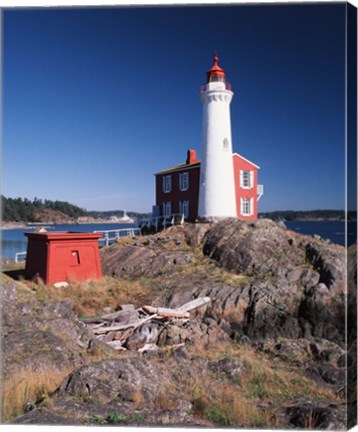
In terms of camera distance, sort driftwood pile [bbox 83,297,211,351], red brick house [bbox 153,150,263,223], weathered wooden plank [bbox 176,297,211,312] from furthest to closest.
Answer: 1. red brick house [bbox 153,150,263,223]
2. weathered wooden plank [bbox 176,297,211,312]
3. driftwood pile [bbox 83,297,211,351]

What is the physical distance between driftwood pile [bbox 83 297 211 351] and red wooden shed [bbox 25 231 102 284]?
4.44 feet

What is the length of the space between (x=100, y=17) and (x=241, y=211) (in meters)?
7.93

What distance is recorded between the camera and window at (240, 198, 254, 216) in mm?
11698

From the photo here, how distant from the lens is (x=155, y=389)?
4254 millimetres

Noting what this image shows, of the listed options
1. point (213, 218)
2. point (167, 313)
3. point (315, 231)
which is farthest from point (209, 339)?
point (213, 218)

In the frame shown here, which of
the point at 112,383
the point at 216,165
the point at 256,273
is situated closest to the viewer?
the point at 112,383

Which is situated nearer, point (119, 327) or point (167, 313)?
point (119, 327)

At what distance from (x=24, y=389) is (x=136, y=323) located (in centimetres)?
346

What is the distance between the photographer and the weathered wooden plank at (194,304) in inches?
324

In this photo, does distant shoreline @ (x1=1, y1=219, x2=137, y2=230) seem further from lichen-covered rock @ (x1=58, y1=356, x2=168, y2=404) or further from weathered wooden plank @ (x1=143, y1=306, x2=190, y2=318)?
lichen-covered rock @ (x1=58, y1=356, x2=168, y2=404)

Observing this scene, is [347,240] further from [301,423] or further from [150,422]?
[150,422]

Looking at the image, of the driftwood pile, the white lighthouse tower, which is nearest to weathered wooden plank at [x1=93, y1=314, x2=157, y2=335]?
the driftwood pile

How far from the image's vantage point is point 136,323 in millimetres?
7523

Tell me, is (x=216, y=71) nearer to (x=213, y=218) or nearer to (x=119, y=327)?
(x=119, y=327)
